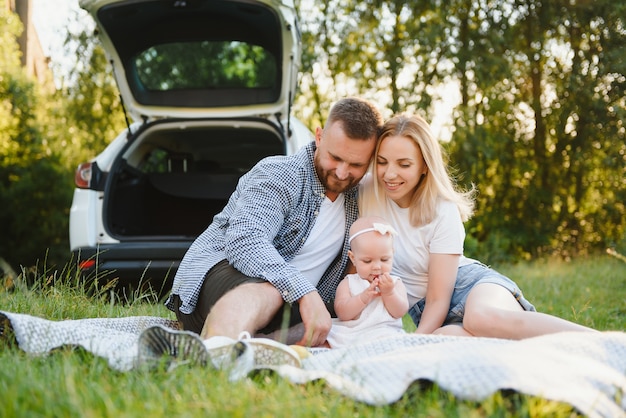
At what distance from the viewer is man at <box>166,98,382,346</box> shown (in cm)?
268

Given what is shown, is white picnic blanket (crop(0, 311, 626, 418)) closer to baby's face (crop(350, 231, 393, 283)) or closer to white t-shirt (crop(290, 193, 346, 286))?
baby's face (crop(350, 231, 393, 283))

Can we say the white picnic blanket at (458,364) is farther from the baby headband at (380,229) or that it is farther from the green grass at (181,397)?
the baby headband at (380,229)

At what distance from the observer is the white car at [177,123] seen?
4.20m

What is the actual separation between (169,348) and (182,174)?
10.6 ft

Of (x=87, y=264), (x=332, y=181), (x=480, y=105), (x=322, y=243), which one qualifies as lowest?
(x=87, y=264)

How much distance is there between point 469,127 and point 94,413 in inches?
298

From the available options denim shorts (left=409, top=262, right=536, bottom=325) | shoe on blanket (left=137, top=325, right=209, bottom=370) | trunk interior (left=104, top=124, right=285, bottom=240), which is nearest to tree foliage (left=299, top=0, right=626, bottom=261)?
trunk interior (left=104, top=124, right=285, bottom=240)

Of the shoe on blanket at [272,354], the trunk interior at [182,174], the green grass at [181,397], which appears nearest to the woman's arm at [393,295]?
the shoe on blanket at [272,354]

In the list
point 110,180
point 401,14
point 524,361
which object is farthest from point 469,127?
point 524,361

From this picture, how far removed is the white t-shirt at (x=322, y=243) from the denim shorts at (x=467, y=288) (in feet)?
1.51

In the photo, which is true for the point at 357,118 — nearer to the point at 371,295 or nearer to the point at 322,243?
the point at 322,243

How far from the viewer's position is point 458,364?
1.91 metres

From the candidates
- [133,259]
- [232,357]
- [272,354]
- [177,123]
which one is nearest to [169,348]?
[232,357]

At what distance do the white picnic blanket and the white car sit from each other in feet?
5.05
